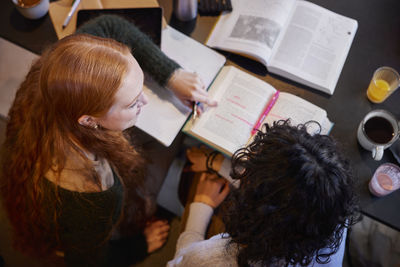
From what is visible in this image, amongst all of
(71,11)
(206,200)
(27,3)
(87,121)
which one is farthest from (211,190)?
(27,3)

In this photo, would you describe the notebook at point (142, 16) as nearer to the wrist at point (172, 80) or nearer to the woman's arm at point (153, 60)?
the woman's arm at point (153, 60)

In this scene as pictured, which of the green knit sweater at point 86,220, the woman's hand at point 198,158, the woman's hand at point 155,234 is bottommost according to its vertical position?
the woman's hand at point 155,234

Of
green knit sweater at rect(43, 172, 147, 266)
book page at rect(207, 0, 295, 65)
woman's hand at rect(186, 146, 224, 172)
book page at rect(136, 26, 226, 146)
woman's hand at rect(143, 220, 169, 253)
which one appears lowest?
woman's hand at rect(143, 220, 169, 253)

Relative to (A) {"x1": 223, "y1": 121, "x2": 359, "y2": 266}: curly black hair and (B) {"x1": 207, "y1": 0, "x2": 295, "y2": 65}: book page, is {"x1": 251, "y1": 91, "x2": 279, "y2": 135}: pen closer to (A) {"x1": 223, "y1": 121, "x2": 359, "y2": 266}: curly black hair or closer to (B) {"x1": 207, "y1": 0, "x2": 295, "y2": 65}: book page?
(B) {"x1": 207, "y1": 0, "x2": 295, "y2": 65}: book page

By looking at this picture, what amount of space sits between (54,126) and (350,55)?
0.93 meters

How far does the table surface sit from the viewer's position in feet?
3.15

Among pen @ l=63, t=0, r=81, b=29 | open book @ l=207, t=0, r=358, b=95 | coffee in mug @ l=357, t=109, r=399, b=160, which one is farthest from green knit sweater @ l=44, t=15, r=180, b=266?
coffee in mug @ l=357, t=109, r=399, b=160

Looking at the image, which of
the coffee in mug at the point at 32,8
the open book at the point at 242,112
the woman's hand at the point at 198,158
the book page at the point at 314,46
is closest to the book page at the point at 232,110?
the open book at the point at 242,112

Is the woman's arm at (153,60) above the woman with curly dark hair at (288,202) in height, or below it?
above

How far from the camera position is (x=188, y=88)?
969 mm

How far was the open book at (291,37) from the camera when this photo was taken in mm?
1023

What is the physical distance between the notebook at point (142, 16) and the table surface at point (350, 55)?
0.05 meters

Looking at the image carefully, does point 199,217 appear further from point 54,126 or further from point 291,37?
point 291,37

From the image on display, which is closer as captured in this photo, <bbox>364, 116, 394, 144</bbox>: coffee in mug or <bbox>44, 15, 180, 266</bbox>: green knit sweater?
<bbox>44, 15, 180, 266</bbox>: green knit sweater
